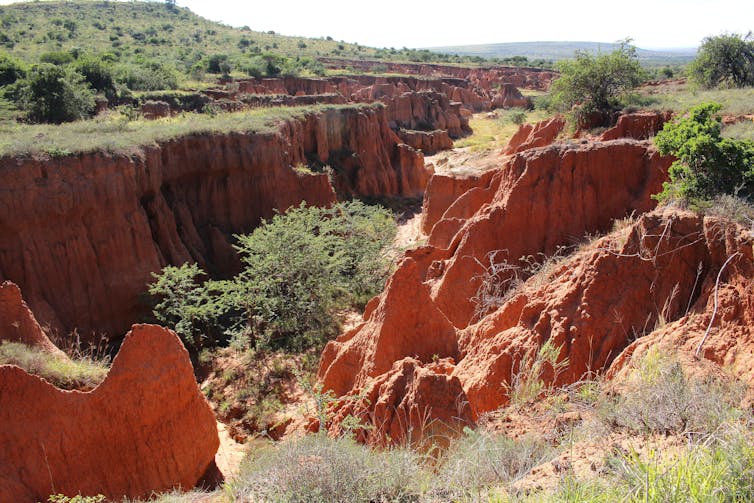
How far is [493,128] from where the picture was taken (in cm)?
5222

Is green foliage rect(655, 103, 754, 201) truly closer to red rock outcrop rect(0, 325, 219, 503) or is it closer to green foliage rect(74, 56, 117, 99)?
red rock outcrop rect(0, 325, 219, 503)

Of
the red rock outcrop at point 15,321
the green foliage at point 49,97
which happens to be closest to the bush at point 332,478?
the red rock outcrop at point 15,321

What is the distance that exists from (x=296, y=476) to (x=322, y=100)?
38.2 m

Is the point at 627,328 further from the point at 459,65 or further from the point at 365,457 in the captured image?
the point at 459,65

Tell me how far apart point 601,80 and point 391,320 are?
54.9 feet

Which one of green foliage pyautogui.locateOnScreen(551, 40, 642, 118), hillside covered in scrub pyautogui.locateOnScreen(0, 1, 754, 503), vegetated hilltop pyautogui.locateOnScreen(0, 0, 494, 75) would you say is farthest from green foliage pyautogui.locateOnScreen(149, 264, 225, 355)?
vegetated hilltop pyautogui.locateOnScreen(0, 0, 494, 75)

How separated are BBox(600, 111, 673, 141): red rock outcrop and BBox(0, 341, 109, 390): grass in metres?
15.4

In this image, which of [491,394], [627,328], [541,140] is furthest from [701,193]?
[541,140]

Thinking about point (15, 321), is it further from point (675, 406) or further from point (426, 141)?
point (426, 141)

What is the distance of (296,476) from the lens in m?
4.58

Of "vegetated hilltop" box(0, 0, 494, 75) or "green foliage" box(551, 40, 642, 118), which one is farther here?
"vegetated hilltop" box(0, 0, 494, 75)

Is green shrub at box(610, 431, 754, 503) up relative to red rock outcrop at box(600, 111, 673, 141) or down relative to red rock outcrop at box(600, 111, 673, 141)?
→ down

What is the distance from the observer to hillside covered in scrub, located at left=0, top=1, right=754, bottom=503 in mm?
4555

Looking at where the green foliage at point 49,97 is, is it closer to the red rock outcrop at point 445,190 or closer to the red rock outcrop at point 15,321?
the red rock outcrop at point 445,190
